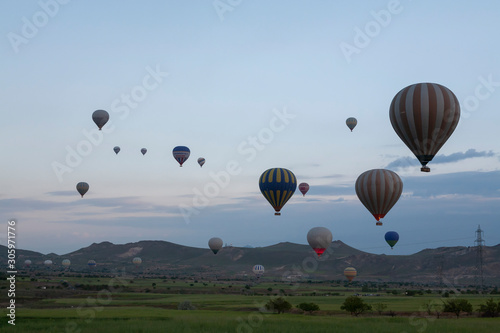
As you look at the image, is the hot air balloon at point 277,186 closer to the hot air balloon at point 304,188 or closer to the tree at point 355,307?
the tree at point 355,307

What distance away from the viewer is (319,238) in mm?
84750

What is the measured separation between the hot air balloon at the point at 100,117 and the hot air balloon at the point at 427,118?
55061 millimetres

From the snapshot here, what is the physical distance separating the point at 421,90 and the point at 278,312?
28285mm

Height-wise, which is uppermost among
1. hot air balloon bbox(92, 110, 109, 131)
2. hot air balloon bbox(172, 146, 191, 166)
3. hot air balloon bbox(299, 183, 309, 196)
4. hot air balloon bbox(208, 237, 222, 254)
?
hot air balloon bbox(92, 110, 109, 131)

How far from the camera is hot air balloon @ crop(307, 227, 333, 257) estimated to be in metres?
84.4

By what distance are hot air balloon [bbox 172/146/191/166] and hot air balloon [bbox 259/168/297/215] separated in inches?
1255

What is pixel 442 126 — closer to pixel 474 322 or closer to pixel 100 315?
pixel 474 322

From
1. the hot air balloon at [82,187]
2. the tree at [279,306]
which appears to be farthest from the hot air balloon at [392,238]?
the hot air balloon at [82,187]

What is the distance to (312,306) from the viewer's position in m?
62.3

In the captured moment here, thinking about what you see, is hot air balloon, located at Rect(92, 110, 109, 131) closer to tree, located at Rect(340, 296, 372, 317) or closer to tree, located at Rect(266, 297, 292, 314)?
tree, located at Rect(266, 297, 292, 314)

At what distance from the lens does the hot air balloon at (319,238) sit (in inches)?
3324

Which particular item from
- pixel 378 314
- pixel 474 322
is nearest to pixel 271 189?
pixel 378 314

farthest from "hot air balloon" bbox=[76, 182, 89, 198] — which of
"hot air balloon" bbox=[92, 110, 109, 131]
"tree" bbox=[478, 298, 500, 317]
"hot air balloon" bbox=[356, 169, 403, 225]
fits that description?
"tree" bbox=[478, 298, 500, 317]

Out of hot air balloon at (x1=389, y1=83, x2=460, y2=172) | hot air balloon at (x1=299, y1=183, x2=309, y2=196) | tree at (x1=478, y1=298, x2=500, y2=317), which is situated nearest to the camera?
hot air balloon at (x1=389, y1=83, x2=460, y2=172)
